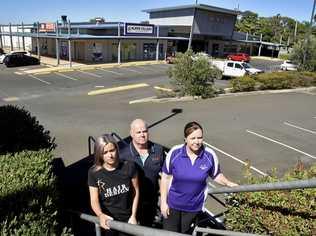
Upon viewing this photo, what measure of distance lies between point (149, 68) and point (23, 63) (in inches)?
554

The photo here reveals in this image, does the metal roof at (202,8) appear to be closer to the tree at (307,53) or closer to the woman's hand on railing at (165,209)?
the tree at (307,53)

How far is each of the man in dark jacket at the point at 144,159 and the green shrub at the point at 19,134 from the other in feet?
5.95

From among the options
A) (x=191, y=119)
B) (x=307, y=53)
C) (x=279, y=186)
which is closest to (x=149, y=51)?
(x=307, y=53)

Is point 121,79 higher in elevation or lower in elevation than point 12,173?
lower

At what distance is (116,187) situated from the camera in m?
3.94

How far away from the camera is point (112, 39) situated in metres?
41.6

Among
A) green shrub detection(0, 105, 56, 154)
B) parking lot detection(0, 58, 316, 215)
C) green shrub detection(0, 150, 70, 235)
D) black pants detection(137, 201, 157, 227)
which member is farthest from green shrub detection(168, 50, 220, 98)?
green shrub detection(0, 150, 70, 235)

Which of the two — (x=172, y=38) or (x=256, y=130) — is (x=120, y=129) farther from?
(x=172, y=38)

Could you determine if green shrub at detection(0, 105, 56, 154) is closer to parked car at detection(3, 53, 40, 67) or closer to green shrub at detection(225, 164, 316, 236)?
green shrub at detection(225, 164, 316, 236)

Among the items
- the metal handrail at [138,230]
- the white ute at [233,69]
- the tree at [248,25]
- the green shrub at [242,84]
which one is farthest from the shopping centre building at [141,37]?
the metal handrail at [138,230]

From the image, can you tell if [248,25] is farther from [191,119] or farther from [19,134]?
[19,134]

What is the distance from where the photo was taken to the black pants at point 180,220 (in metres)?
4.49

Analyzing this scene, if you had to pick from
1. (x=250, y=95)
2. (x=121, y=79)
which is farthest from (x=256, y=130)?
(x=121, y=79)

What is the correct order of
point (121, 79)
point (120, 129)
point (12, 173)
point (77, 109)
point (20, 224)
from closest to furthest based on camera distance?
point (20, 224) < point (12, 173) < point (120, 129) < point (77, 109) < point (121, 79)
